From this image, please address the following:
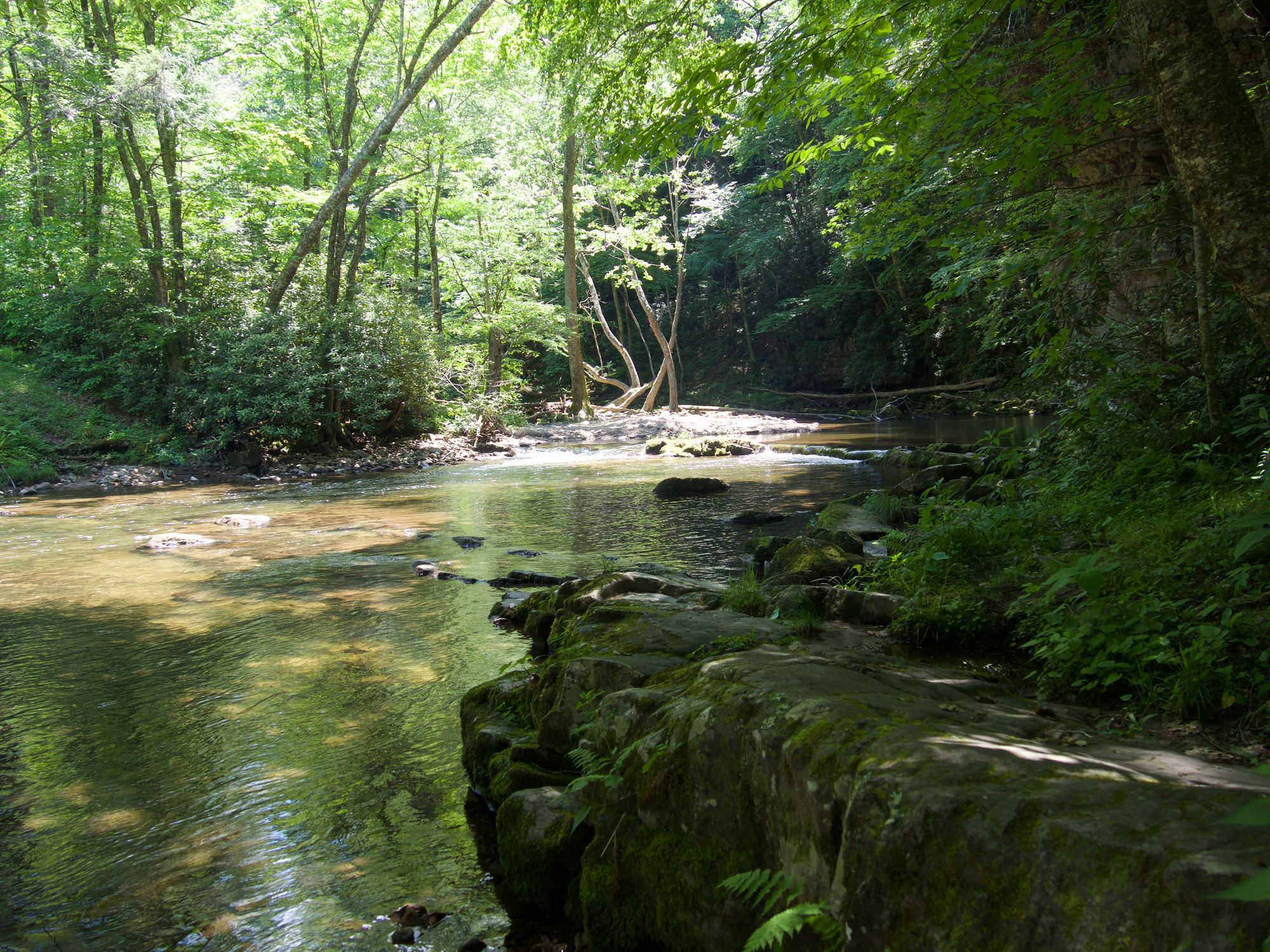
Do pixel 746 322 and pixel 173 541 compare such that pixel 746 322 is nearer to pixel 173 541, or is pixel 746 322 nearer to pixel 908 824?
pixel 173 541

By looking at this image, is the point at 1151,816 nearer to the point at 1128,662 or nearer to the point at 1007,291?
the point at 1128,662

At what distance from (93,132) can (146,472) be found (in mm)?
9097

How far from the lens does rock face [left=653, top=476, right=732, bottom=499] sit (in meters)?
12.7

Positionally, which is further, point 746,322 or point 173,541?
point 746,322

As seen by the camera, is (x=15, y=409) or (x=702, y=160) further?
(x=702, y=160)

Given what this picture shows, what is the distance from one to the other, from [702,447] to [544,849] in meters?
16.4

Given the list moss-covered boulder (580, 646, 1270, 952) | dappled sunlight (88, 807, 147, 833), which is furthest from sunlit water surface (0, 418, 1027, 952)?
moss-covered boulder (580, 646, 1270, 952)

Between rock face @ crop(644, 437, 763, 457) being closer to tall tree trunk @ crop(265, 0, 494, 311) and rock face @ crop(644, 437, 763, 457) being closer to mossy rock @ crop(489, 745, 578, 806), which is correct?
tall tree trunk @ crop(265, 0, 494, 311)

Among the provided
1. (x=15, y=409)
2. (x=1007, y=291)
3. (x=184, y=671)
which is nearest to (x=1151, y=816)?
(x=184, y=671)

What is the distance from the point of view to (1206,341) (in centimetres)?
464

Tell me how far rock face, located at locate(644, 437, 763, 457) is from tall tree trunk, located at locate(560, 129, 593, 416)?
7247 millimetres

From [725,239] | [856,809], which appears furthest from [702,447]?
[725,239]

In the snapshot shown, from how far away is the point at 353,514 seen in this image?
1226 centimetres

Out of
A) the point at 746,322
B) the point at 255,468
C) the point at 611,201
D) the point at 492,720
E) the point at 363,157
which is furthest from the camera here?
the point at 746,322
